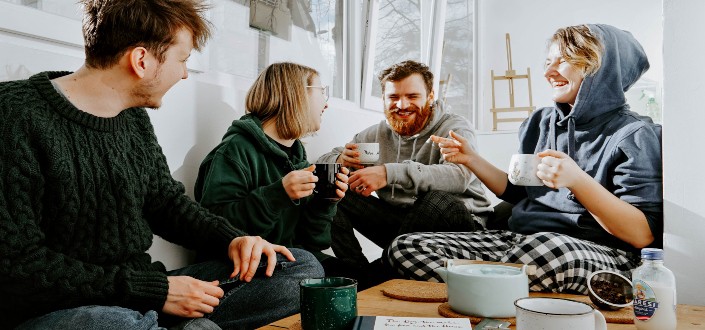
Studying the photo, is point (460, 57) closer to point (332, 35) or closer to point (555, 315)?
point (332, 35)

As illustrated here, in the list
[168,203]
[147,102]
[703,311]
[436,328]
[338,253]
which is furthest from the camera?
[338,253]

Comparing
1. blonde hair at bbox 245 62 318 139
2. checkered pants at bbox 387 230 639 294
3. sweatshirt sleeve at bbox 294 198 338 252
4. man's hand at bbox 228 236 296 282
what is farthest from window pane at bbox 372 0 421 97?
man's hand at bbox 228 236 296 282

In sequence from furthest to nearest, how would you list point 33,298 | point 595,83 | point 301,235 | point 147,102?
1. point 301,235
2. point 595,83
3. point 147,102
4. point 33,298

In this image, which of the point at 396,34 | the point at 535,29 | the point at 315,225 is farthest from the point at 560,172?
the point at 535,29

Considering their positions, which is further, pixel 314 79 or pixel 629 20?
pixel 629 20

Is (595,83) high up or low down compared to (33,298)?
up

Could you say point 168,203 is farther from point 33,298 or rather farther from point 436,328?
point 436,328

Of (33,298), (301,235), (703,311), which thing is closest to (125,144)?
Result: (33,298)

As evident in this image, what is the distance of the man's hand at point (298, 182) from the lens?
1.55m

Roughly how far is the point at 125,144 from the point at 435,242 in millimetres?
990

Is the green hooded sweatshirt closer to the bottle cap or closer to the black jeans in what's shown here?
the black jeans

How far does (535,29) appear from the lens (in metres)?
4.67

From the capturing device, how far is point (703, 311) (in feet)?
3.66

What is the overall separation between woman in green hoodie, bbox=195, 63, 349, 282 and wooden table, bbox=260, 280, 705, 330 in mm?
466
